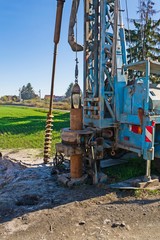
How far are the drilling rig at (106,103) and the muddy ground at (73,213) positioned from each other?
2.33 feet

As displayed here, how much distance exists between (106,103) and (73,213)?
106 inches

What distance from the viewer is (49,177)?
6.92 meters

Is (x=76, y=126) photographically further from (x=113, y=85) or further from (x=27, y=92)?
(x=27, y=92)

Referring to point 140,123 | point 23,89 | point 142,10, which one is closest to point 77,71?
point 140,123

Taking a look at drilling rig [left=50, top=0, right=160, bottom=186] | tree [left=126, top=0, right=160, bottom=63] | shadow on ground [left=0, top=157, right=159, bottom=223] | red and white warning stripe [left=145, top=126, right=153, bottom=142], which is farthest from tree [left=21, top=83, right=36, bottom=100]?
red and white warning stripe [left=145, top=126, right=153, bottom=142]

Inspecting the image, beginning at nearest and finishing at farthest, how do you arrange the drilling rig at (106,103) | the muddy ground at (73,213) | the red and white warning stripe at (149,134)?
the muddy ground at (73,213)
the red and white warning stripe at (149,134)
the drilling rig at (106,103)

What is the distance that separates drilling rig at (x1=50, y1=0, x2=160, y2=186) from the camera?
19.2 ft

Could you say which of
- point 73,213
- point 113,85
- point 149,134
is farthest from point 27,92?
point 73,213

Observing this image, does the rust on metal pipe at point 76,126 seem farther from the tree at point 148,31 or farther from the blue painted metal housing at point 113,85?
the tree at point 148,31

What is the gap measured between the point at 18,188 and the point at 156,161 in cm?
351

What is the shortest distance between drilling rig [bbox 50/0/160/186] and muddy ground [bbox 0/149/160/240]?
710mm

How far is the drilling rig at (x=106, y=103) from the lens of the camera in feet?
19.2

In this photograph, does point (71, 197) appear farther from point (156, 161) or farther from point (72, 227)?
point (156, 161)

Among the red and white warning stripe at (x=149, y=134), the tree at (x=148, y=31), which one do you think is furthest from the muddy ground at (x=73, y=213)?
the tree at (x=148, y=31)
